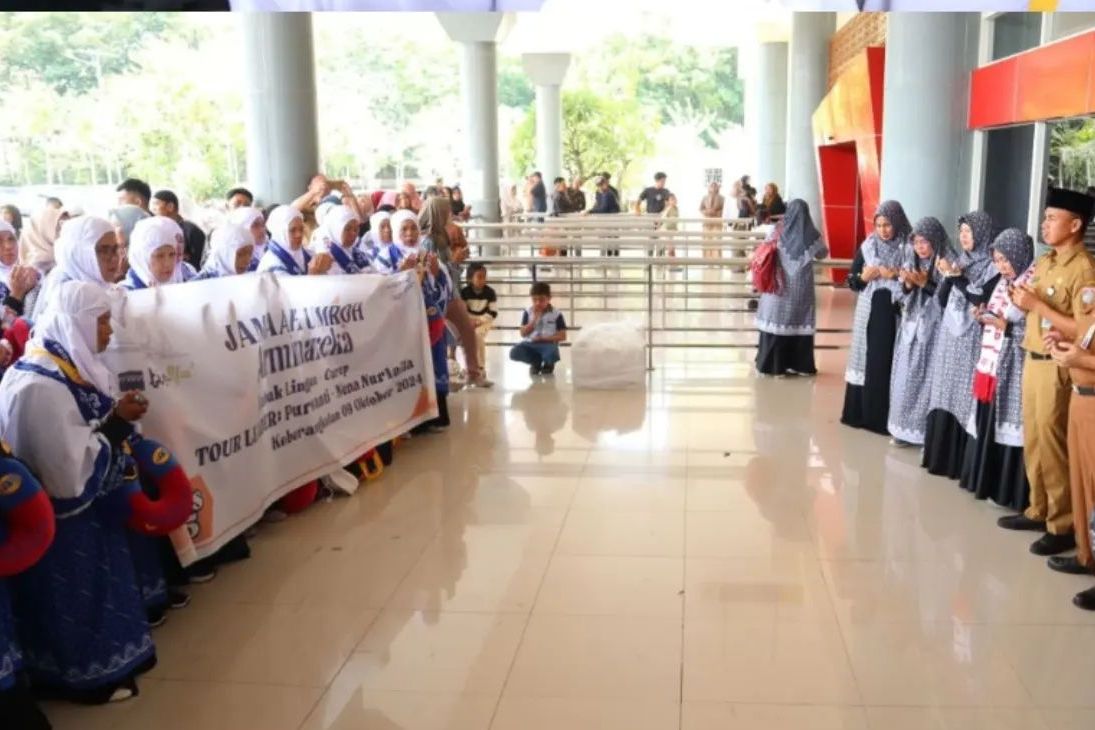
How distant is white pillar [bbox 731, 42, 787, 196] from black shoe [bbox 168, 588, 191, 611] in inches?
743

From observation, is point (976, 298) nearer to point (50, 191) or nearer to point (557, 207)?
point (557, 207)

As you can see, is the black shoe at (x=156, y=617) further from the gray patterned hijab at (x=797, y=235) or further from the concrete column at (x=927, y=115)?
the concrete column at (x=927, y=115)

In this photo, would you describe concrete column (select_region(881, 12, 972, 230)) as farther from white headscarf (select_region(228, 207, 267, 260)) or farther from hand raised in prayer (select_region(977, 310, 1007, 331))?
white headscarf (select_region(228, 207, 267, 260))

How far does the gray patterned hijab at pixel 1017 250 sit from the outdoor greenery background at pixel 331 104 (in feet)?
46.0

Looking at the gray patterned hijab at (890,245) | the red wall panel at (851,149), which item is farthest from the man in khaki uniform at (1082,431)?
the red wall panel at (851,149)

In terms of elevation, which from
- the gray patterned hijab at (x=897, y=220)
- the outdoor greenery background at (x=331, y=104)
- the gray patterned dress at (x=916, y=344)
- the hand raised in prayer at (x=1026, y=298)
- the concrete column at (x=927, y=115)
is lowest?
the gray patterned dress at (x=916, y=344)

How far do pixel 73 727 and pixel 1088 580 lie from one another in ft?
11.6

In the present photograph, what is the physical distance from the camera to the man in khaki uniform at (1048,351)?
392 cm

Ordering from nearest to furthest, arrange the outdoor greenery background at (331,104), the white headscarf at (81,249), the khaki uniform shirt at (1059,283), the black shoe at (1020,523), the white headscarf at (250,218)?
the white headscarf at (81,249), the khaki uniform shirt at (1059,283), the black shoe at (1020,523), the white headscarf at (250,218), the outdoor greenery background at (331,104)

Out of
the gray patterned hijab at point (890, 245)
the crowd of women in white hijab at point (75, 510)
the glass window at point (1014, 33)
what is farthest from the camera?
the glass window at point (1014, 33)

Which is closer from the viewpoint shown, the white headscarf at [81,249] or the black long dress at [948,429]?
the white headscarf at [81,249]

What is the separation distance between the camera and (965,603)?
3678mm

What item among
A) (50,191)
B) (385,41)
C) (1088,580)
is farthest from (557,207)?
(385,41)

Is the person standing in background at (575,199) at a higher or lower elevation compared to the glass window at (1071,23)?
lower
